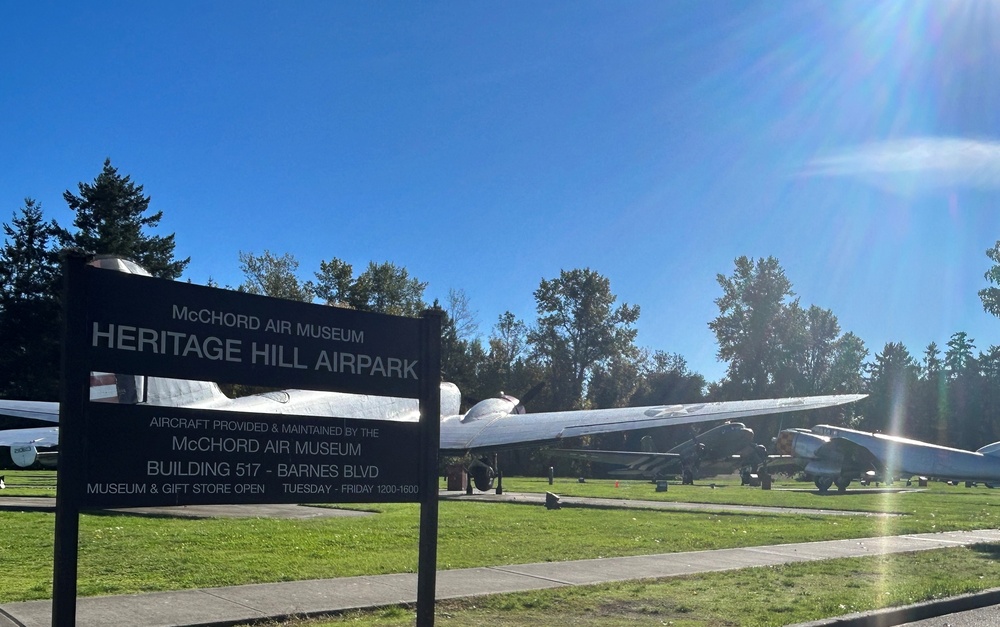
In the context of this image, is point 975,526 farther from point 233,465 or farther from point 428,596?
point 233,465

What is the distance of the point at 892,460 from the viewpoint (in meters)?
38.4

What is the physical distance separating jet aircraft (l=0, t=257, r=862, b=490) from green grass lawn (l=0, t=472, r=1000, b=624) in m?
3.54

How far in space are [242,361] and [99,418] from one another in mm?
949

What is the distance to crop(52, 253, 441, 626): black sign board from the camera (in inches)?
203

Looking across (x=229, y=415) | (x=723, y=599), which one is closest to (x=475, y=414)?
(x=723, y=599)

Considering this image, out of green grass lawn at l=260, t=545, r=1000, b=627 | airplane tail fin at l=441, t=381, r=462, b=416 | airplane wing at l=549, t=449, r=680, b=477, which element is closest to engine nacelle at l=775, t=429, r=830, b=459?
airplane wing at l=549, t=449, r=680, b=477

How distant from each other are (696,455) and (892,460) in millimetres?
11861

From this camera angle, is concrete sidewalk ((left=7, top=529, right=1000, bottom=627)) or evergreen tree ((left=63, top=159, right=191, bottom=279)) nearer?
concrete sidewalk ((left=7, top=529, right=1000, bottom=627))

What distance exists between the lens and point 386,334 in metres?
6.68

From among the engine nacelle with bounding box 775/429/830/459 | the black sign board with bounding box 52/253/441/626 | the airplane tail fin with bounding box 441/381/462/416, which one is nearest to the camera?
the black sign board with bounding box 52/253/441/626

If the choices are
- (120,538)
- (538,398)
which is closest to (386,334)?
(120,538)

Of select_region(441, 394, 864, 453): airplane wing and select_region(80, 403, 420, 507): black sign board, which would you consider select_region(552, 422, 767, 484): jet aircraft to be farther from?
select_region(80, 403, 420, 507): black sign board

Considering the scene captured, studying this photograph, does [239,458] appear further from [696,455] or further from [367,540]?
[696,455]

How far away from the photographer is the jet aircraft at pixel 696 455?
45094 mm
